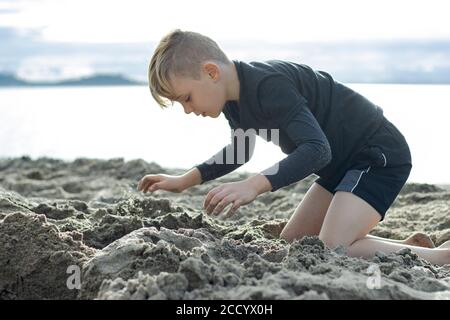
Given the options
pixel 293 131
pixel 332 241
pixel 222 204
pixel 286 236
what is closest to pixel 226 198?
pixel 222 204

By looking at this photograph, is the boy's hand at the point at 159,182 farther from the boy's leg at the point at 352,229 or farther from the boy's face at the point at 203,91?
the boy's leg at the point at 352,229

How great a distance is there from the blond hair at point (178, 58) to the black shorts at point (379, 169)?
1.96 feet

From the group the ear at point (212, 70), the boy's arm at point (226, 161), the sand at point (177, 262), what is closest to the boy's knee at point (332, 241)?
the sand at point (177, 262)

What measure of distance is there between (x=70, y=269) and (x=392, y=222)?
Result: 1.91 m

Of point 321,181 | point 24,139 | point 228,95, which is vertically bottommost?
point 24,139

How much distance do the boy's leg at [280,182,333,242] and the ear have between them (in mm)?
688

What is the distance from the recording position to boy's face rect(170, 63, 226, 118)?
2459 mm

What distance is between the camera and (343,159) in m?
2.72

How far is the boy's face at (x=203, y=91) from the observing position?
2459 mm

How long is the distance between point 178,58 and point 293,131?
45 centimetres

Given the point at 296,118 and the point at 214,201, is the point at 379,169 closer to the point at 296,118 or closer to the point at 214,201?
the point at 296,118

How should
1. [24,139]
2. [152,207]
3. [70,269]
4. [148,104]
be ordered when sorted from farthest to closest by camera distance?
[148,104], [24,139], [152,207], [70,269]
